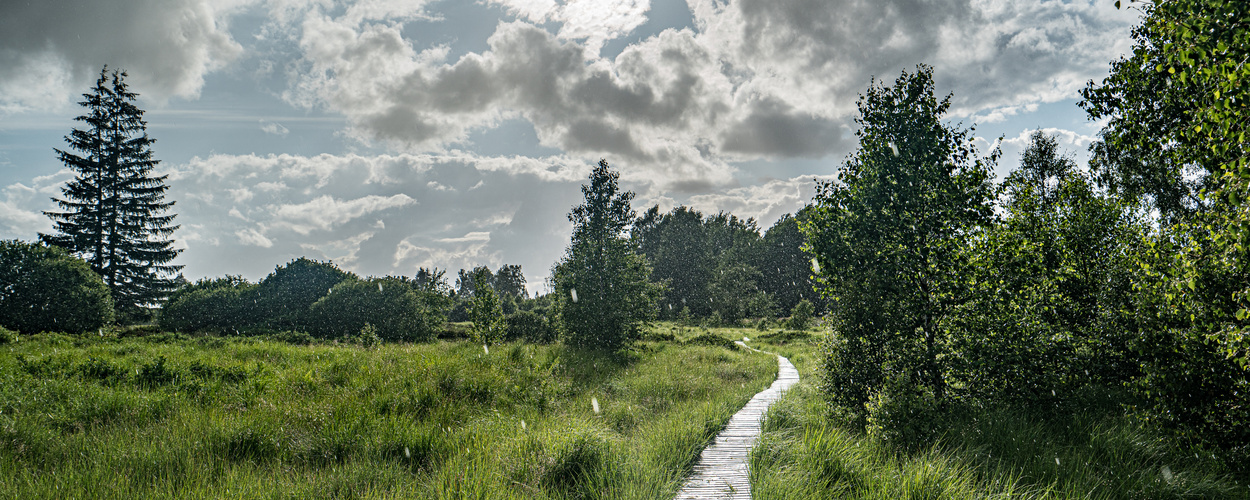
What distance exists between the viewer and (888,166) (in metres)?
8.30

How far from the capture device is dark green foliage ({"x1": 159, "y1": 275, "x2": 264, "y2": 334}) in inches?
1245

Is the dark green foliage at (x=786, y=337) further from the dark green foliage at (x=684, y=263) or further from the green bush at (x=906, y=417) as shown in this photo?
the dark green foliage at (x=684, y=263)

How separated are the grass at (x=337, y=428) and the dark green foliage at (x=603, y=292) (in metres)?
8.37

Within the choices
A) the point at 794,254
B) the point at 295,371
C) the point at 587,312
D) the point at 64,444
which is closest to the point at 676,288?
the point at 794,254

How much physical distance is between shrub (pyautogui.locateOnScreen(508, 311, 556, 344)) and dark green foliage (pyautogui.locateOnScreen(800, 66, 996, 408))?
75.6ft

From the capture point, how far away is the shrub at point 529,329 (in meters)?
30.1

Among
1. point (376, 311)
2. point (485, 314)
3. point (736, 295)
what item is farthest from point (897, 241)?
point (736, 295)

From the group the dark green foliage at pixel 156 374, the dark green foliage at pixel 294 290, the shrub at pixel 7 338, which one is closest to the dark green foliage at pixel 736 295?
the dark green foliage at pixel 294 290

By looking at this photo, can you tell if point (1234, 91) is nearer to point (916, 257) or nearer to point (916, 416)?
point (916, 257)

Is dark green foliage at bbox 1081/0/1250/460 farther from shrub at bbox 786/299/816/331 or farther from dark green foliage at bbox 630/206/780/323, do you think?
dark green foliage at bbox 630/206/780/323

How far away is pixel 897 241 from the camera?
25.9 ft

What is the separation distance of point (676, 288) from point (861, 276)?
209ft

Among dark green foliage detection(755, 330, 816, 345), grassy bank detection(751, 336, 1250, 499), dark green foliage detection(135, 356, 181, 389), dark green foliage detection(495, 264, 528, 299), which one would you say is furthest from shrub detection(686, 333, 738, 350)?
dark green foliage detection(495, 264, 528, 299)

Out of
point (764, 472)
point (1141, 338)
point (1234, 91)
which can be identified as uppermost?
point (1234, 91)
